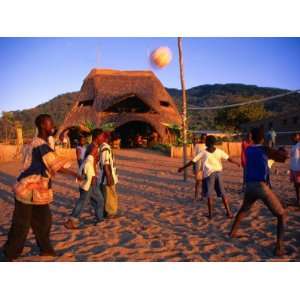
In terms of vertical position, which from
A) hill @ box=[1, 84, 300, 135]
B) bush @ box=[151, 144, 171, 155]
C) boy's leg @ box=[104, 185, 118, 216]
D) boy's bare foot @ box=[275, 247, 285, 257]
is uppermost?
hill @ box=[1, 84, 300, 135]

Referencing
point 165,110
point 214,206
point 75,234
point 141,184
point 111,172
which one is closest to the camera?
point 75,234

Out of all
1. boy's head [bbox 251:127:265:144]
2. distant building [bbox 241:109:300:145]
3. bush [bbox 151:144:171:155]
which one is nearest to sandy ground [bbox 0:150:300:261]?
boy's head [bbox 251:127:265:144]

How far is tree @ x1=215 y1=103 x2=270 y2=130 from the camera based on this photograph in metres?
37.0

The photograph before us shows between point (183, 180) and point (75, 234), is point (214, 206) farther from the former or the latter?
point (183, 180)

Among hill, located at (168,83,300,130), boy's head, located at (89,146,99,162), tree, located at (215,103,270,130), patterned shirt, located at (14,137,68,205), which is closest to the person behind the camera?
patterned shirt, located at (14,137,68,205)

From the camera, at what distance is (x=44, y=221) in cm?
377

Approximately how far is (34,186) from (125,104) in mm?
26241

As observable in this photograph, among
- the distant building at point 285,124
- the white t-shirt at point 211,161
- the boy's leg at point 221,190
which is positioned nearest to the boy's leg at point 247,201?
the boy's leg at point 221,190

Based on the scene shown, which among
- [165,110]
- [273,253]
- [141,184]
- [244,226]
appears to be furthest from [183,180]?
[165,110]

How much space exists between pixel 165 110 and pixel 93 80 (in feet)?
24.4

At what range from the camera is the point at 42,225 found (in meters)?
3.77

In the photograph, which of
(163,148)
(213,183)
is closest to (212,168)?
(213,183)

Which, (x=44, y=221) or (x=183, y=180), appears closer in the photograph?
(x=44, y=221)

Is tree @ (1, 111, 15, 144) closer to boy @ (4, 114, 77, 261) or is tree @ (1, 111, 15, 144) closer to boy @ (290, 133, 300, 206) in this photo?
boy @ (290, 133, 300, 206)
